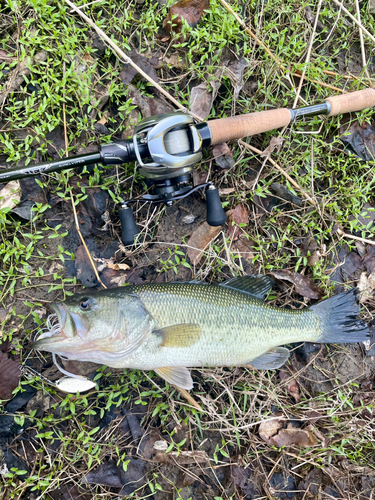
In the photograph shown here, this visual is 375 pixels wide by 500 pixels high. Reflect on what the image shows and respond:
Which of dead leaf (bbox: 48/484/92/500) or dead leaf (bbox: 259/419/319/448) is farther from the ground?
dead leaf (bbox: 48/484/92/500)

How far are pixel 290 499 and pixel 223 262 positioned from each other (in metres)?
2.26

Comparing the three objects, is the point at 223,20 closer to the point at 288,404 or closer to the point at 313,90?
the point at 313,90

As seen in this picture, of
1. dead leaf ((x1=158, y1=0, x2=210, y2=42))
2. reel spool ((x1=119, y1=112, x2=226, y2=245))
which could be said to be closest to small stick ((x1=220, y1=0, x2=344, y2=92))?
dead leaf ((x1=158, y1=0, x2=210, y2=42))

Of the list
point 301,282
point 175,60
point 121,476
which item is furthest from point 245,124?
point 121,476

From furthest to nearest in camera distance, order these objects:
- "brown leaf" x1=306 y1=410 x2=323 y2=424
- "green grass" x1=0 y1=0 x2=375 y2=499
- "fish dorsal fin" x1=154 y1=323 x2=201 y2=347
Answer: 1. "brown leaf" x1=306 y1=410 x2=323 y2=424
2. "green grass" x1=0 y1=0 x2=375 y2=499
3. "fish dorsal fin" x1=154 y1=323 x2=201 y2=347

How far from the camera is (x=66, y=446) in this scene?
2797 millimetres

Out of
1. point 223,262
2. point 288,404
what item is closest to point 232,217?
point 223,262

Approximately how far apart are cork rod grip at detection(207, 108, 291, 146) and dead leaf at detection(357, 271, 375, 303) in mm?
1723

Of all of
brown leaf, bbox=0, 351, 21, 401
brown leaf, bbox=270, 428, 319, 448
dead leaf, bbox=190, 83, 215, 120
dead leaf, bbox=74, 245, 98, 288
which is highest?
dead leaf, bbox=190, 83, 215, 120

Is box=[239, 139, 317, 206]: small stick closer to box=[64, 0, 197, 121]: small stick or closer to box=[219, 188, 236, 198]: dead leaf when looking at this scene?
box=[219, 188, 236, 198]: dead leaf

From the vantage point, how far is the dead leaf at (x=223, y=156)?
304 centimetres

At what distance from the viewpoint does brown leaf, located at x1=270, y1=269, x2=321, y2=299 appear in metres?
3.12

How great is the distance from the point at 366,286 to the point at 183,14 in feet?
10.5

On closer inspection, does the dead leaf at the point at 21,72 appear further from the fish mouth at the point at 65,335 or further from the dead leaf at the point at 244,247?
the dead leaf at the point at 244,247
